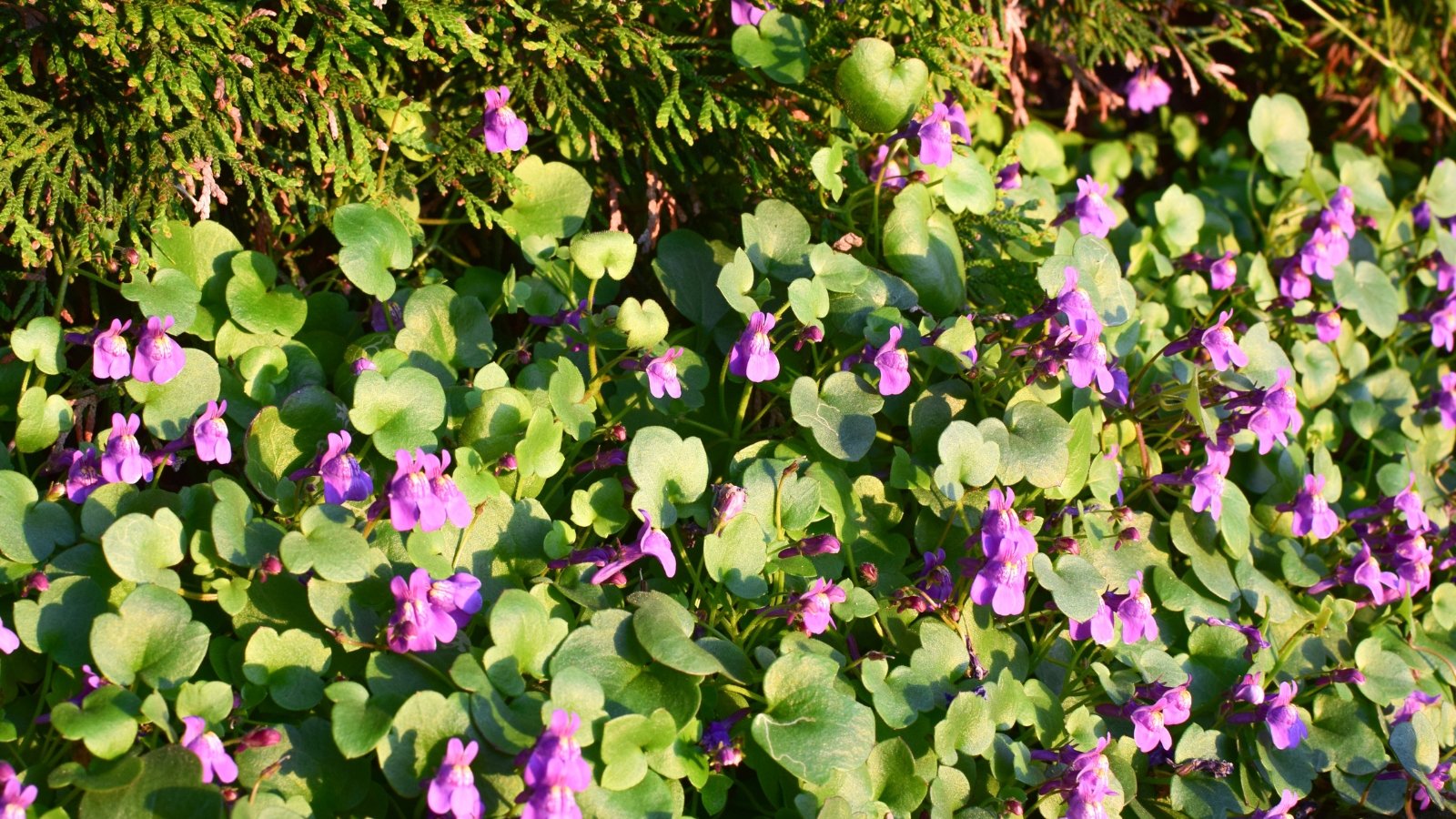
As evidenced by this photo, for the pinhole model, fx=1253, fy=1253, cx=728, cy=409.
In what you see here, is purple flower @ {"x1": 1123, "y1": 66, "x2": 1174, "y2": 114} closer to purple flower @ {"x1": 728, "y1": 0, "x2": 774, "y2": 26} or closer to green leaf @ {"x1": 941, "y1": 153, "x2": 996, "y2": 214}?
green leaf @ {"x1": 941, "y1": 153, "x2": 996, "y2": 214}

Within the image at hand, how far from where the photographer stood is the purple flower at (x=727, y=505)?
6.75 feet

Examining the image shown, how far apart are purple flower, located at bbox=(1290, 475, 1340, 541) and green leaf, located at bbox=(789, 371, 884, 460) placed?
1.03 meters

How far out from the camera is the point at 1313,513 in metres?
2.66

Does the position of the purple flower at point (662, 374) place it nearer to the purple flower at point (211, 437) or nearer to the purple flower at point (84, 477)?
the purple flower at point (211, 437)

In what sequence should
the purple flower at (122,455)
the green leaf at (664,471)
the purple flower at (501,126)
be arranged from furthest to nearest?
1. the purple flower at (501,126)
2. the green leaf at (664,471)
3. the purple flower at (122,455)

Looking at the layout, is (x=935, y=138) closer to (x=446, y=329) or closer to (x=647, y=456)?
(x=647, y=456)

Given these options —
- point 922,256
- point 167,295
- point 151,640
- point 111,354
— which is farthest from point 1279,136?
point 151,640

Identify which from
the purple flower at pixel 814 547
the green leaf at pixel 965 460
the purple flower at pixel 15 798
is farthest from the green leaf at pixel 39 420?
the green leaf at pixel 965 460

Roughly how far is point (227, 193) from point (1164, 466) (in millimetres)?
2162

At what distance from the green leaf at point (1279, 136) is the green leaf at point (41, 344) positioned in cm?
292

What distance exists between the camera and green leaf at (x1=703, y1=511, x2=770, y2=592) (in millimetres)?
2043

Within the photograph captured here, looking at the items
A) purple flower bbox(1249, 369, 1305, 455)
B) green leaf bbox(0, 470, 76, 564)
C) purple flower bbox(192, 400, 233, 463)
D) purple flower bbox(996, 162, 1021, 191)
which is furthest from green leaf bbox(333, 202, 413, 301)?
purple flower bbox(1249, 369, 1305, 455)

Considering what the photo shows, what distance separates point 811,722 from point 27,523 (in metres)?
1.26

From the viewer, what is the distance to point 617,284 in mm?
2799
